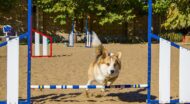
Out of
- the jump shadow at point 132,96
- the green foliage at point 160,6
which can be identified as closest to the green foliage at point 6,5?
the green foliage at point 160,6

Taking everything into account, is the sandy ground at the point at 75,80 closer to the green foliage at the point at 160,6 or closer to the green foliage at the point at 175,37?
the green foliage at the point at 160,6

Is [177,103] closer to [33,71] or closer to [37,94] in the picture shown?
[37,94]

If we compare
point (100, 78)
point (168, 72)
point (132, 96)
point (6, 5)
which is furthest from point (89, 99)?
point (6, 5)

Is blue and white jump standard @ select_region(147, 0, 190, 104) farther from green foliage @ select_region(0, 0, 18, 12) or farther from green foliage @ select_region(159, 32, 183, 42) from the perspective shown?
green foliage @ select_region(159, 32, 183, 42)

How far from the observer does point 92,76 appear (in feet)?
26.1

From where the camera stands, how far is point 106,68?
291 inches

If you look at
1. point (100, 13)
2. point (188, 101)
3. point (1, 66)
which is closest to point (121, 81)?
point (188, 101)

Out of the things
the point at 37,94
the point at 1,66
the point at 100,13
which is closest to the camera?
the point at 37,94

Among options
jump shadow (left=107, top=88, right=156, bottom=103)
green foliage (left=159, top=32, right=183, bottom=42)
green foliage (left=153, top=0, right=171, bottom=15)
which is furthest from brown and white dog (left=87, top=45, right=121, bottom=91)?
green foliage (left=159, top=32, right=183, bottom=42)

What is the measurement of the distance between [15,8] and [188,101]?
25154 millimetres

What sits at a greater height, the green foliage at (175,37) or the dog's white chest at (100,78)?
the green foliage at (175,37)

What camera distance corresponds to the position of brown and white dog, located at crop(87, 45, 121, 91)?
7.35 metres

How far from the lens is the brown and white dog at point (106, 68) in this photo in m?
7.35

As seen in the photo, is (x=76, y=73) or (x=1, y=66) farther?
(x=1, y=66)
